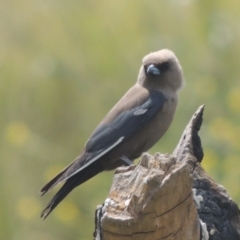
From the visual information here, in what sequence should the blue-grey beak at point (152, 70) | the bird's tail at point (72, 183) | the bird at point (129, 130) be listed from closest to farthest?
the bird's tail at point (72, 183) → the bird at point (129, 130) → the blue-grey beak at point (152, 70)

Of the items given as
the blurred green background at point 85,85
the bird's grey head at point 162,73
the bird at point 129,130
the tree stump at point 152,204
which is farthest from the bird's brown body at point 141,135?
the tree stump at point 152,204

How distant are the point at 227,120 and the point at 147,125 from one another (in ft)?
5.73

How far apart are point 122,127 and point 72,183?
55cm

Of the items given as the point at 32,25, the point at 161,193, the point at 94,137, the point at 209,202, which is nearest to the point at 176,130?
the point at 94,137

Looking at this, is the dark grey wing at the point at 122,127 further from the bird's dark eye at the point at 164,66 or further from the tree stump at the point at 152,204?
the tree stump at the point at 152,204

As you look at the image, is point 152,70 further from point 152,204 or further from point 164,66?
point 152,204

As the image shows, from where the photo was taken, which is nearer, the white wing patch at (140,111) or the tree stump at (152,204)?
the tree stump at (152,204)

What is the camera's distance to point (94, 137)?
5.37 meters

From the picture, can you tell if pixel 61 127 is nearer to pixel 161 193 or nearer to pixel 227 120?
pixel 227 120

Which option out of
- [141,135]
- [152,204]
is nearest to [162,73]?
[141,135]

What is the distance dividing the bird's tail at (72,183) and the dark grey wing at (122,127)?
0.10 meters

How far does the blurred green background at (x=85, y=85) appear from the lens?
6738 mm

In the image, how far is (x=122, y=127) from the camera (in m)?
5.37

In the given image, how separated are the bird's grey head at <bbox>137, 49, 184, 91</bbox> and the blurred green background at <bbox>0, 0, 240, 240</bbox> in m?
0.98
